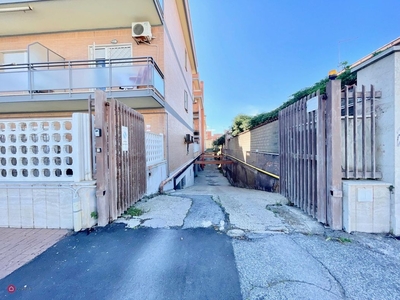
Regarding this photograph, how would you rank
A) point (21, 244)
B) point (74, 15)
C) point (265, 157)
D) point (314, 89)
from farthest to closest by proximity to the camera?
point (265, 157), point (74, 15), point (314, 89), point (21, 244)

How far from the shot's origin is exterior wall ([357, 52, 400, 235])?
2.79m

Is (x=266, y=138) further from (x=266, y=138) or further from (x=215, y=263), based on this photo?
(x=215, y=263)

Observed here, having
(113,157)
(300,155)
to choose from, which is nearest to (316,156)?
(300,155)

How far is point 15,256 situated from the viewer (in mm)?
2516

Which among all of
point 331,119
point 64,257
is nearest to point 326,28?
point 331,119

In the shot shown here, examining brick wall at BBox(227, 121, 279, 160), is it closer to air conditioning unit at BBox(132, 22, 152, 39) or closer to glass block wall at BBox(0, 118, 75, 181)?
air conditioning unit at BBox(132, 22, 152, 39)

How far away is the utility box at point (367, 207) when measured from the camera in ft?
9.55

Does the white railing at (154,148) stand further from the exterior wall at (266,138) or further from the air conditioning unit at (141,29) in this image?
the exterior wall at (266,138)

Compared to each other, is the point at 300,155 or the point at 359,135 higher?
the point at 359,135

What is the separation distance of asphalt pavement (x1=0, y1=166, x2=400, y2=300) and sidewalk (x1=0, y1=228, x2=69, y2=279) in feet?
0.49

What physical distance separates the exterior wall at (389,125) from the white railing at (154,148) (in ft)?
17.5

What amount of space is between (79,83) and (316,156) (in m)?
7.77

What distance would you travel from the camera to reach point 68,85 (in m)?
6.85

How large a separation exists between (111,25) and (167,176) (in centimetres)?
657
